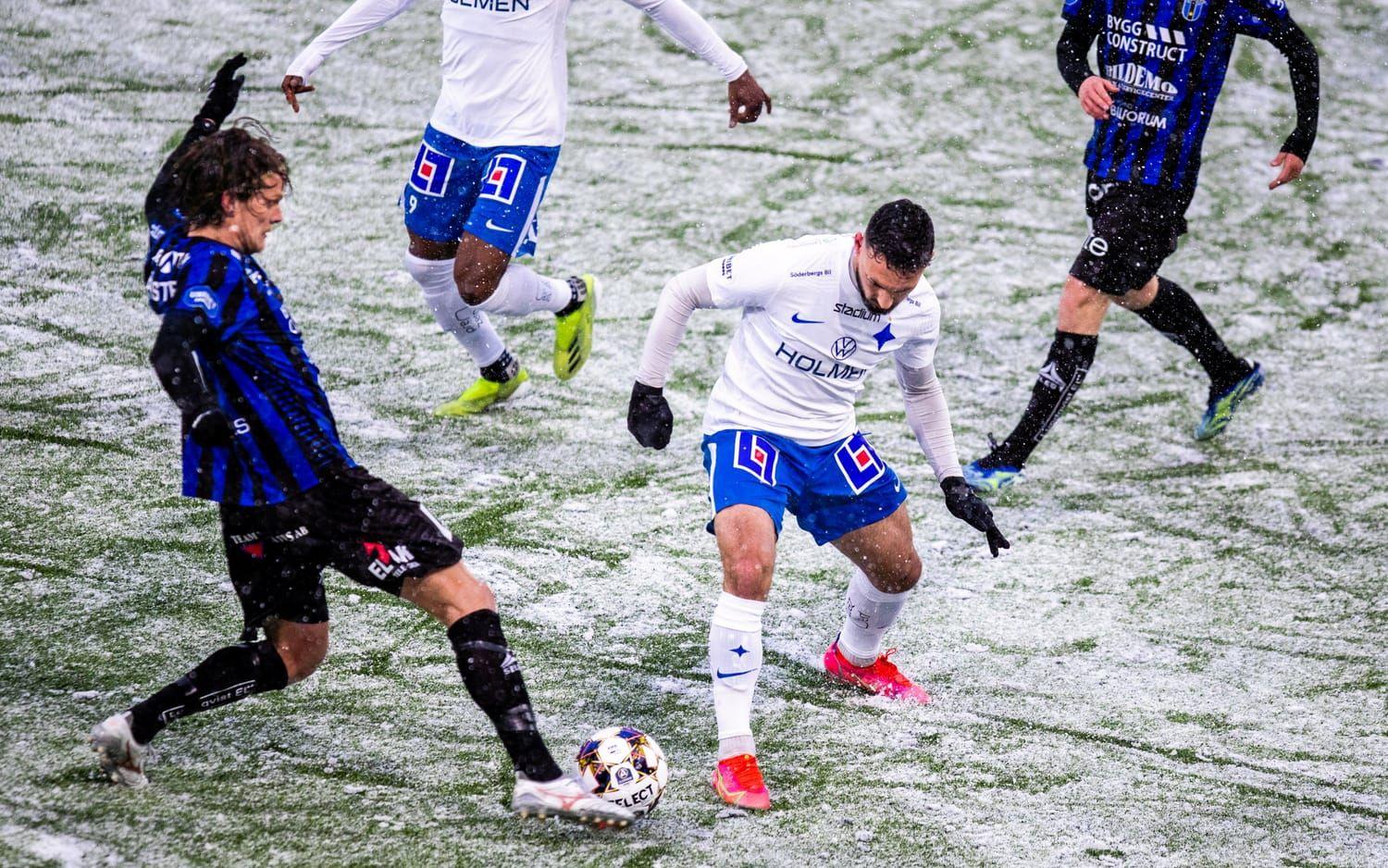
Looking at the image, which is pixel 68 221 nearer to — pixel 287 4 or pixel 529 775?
pixel 287 4

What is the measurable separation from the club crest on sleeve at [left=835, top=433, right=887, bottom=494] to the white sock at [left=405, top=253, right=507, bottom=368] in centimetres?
226

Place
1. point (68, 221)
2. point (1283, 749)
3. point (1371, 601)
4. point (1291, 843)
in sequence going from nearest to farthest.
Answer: point (1291, 843), point (1283, 749), point (1371, 601), point (68, 221)

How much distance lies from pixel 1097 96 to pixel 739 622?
3.06 meters

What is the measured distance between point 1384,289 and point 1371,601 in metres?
3.68

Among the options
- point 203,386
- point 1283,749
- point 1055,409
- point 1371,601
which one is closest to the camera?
point 203,386

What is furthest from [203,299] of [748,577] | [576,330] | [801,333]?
[576,330]

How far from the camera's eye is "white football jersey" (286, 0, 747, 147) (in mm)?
5727

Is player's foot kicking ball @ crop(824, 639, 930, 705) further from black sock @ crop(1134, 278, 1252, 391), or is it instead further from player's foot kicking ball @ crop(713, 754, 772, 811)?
black sock @ crop(1134, 278, 1252, 391)

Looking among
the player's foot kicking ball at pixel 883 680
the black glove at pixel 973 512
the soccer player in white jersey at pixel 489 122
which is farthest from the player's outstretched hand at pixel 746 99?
the player's foot kicking ball at pixel 883 680

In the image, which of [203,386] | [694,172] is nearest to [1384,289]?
[694,172]

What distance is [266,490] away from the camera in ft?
10.9

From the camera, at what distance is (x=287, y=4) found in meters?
10.2

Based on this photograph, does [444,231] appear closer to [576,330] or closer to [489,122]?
[489,122]

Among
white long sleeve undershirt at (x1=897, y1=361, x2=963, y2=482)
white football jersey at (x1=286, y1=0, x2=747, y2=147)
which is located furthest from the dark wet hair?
white football jersey at (x1=286, y1=0, x2=747, y2=147)
